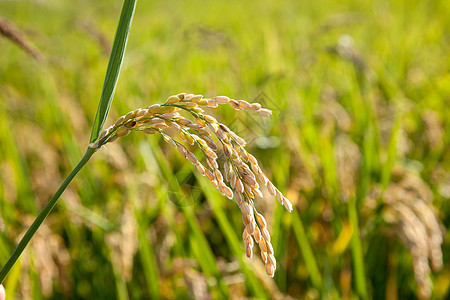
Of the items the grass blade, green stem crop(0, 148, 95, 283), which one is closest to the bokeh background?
the grass blade

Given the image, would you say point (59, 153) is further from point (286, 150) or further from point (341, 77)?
point (341, 77)

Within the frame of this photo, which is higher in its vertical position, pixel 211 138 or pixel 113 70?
pixel 113 70

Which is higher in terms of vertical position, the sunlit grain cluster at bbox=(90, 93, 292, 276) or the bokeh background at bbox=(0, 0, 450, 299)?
the sunlit grain cluster at bbox=(90, 93, 292, 276)

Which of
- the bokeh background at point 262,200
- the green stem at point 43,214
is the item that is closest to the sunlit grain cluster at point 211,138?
the green stem at point 43,214

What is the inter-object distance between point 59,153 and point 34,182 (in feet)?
1.05

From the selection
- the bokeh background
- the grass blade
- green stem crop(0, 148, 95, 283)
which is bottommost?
the bokeh background

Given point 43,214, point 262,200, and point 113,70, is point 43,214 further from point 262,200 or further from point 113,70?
point 262,200

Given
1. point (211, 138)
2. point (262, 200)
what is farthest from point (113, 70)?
point (262, 200)

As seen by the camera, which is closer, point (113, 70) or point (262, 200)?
point (113, 70)

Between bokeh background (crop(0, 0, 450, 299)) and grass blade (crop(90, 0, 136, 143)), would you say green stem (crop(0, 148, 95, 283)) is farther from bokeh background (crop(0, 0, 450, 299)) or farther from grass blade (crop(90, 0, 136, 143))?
bokeh background (crop(0, 0, 450, 299))

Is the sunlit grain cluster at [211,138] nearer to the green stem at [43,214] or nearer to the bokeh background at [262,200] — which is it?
the green stem at [43,214]

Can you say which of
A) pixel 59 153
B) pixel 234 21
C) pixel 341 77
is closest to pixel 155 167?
pixel 59 153

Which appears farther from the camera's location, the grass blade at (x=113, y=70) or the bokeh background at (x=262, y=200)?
the bokeh background at (x=262, y=200)

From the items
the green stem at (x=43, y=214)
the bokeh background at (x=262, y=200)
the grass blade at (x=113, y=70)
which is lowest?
the bokeh background at (x=262, y=200)
